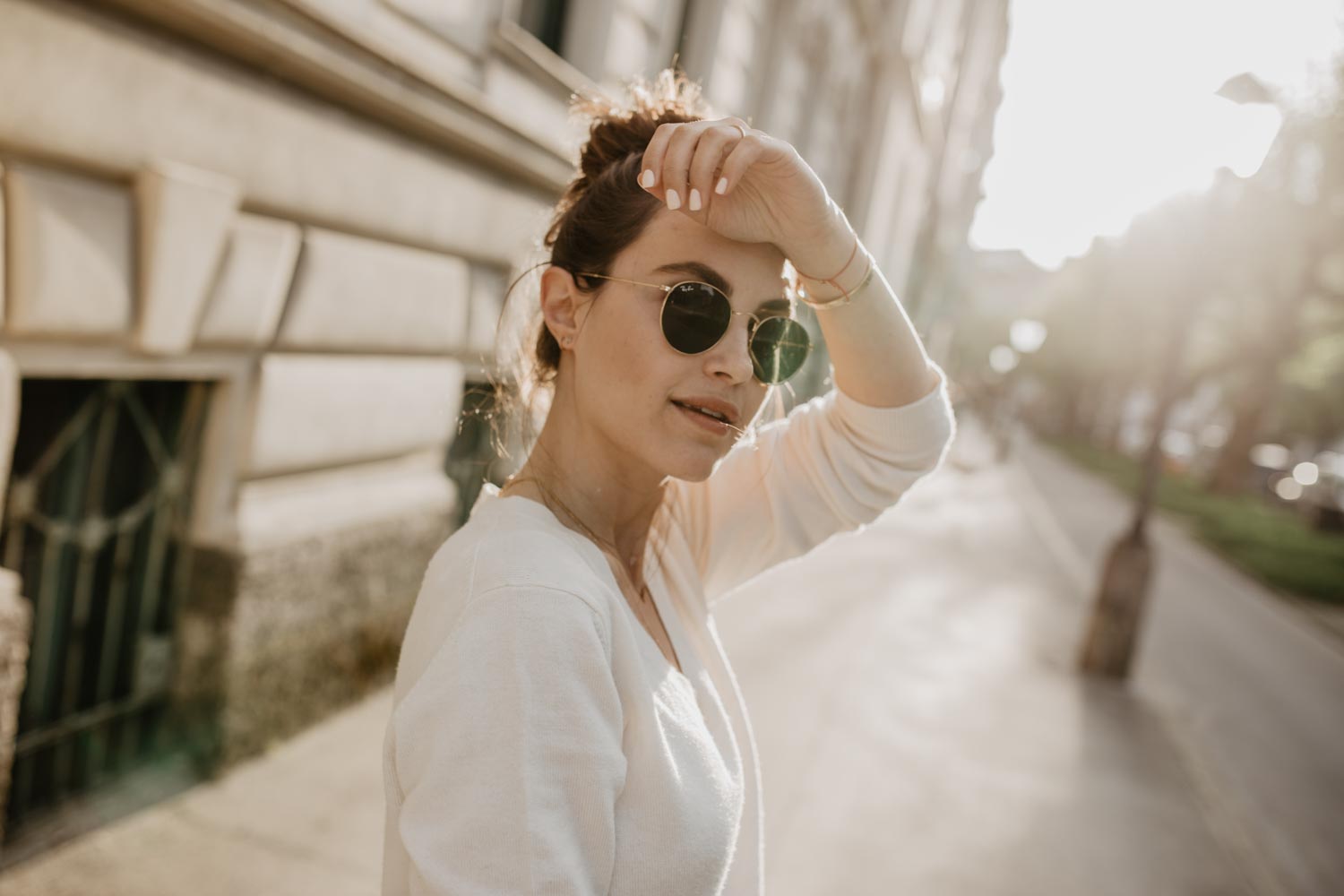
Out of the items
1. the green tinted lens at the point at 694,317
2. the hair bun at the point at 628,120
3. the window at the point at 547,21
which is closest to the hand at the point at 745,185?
the green tinted lens at the point at 694,317

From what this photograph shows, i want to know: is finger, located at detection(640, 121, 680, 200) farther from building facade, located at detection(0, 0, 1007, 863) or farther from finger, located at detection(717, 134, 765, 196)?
building facade, located at detection(0, 0, 1007, 863)

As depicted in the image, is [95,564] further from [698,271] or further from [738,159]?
[738,159]

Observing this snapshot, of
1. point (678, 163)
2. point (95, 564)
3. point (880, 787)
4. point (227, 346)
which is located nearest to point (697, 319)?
point (678, 163)

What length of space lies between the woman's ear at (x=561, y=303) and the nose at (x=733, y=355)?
10.9 inches

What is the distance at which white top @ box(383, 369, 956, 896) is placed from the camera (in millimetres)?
1124

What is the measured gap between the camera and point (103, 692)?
4070 millimetres

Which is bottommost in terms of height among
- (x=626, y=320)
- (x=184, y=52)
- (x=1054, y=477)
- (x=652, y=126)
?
(x=1054, y=477)

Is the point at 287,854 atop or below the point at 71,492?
below

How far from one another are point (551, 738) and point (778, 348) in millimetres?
815

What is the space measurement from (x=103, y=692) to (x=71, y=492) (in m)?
0.90

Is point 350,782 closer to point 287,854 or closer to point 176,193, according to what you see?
point 287,854

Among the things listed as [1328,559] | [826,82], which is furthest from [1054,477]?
[826,82]

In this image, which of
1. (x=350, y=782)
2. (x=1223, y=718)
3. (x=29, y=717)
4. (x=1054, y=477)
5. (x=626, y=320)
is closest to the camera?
(x=626, y=320)

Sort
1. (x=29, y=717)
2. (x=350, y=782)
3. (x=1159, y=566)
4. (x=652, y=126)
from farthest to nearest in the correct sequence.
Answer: (x=1159, y=566) < (x=350, y=782) < (x=29, y=717) < (x=652, y=126)
